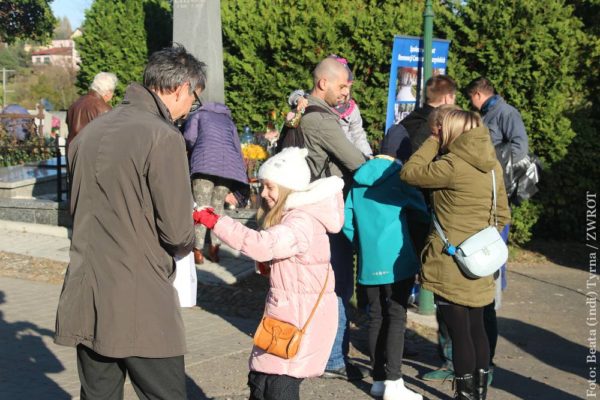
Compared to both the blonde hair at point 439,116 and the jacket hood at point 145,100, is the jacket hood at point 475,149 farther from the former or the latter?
the jacket hood at point 145,100

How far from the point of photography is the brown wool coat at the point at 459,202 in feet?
14.8

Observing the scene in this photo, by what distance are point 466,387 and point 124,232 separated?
2.52m

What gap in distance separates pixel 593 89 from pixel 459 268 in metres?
6.96

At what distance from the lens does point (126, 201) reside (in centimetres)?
303

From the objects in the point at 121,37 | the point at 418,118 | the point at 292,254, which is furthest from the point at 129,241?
the point at 121,37

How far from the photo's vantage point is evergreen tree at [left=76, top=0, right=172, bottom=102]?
41.3 ft

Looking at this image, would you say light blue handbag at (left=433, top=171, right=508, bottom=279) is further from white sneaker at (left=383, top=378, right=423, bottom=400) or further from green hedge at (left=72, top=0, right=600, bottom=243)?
green hedge at (left=72, top=0, right=600, bottom=243)

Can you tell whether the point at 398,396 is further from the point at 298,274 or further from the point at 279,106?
the point at 279,106

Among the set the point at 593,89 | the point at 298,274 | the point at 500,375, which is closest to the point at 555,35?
the point at 593,89

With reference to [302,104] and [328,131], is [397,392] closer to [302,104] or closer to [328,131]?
[328,131]

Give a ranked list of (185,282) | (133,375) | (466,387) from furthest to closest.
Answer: (466,387)
(185,282)
(133,375)

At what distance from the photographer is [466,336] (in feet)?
15.1

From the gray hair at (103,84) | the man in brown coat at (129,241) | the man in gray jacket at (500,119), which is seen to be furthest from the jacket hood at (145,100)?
the gray hair at (103,84)

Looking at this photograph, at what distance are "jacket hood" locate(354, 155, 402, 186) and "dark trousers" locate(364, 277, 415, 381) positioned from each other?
66 cm
